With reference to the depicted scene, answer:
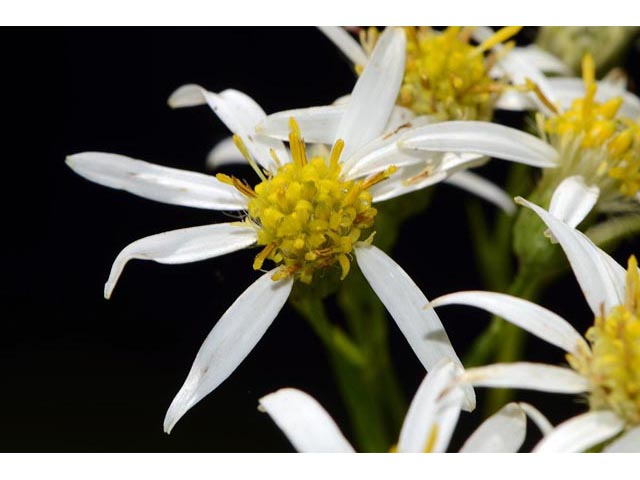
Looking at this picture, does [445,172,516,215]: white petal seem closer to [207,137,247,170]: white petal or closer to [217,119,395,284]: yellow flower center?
[207,137,247,170]: white petal

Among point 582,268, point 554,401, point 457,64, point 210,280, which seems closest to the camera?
point 582,268

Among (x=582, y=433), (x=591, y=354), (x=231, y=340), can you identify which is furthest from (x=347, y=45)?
(x=582, y=433)

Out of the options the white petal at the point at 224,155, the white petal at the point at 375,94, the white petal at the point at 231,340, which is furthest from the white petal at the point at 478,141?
the white petal at the point at 224,155

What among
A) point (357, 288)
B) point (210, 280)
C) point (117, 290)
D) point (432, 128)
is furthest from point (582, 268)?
point (117, 290)

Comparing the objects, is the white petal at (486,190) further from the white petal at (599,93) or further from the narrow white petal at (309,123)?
the narrow white petal at (309,123)

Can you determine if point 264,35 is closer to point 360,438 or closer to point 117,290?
point 117,290

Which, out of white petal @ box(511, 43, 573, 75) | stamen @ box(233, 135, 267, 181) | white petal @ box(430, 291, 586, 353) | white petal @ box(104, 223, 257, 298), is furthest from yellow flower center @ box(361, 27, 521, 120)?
white petal @ box(430, 291, 586, 353)
